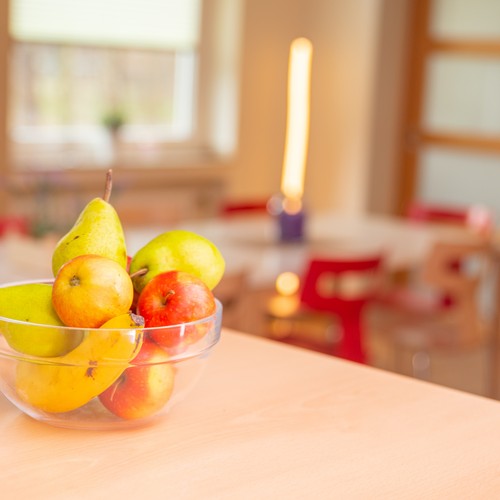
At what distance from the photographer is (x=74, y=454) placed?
102 cm

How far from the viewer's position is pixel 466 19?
18.4 ft

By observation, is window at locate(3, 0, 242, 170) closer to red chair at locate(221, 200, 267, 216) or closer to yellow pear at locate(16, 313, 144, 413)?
red chair at locate(221, 200, 267, 216)

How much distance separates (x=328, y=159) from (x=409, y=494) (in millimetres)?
4920

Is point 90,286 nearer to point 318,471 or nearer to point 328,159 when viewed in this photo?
point 318,471

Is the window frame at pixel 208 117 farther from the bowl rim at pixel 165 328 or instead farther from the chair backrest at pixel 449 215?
the bowl rim at pixel 165 328

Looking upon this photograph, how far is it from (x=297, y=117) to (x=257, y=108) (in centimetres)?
25

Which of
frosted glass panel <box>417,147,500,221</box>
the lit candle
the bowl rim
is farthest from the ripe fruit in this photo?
frosted glass panel <box>417,147,500,221</box>

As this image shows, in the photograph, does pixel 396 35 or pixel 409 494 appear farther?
pixel 396 35

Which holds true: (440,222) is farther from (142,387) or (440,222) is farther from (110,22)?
(142,387)

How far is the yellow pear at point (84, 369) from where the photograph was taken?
40.4 inches

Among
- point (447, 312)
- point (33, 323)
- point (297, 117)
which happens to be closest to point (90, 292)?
point (33, 323)

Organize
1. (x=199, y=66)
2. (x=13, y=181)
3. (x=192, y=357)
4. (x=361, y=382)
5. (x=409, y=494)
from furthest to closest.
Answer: (x=199, y=66)
(x=13, y=181)
(x=361, y=382)
(x=192, y=357)
(x=409, y=494)

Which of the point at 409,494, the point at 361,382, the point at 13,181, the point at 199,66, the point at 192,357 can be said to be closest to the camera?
the point at 409,494

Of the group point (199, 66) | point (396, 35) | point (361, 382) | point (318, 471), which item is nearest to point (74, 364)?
point (318, 471)
